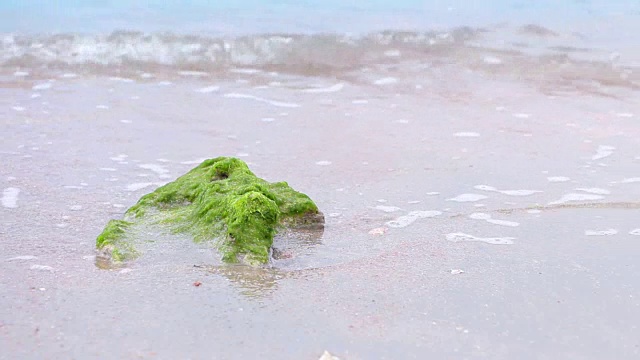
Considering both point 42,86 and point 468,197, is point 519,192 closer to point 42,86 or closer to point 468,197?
point 468,197

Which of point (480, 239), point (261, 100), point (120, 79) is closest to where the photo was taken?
point (480, 239)

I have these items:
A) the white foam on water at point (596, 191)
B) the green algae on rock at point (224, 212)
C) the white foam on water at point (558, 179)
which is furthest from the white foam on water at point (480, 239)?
the white foam on water at point (558, 179)

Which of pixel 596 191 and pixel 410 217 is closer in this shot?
pixel 410 217

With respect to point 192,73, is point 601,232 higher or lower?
lower

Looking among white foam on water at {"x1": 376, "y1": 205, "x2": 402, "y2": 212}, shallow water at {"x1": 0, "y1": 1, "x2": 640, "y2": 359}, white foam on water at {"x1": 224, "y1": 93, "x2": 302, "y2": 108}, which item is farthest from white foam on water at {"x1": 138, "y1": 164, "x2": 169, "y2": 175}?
white foam on water at {"x1": 224, "y1": 93, "x2": 302, "y2": 108}

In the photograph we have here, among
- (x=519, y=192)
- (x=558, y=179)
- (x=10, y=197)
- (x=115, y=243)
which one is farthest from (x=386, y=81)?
(x=115, y=243)

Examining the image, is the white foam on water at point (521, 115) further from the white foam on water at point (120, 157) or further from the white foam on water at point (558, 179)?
the white foam on water at point (120, 157)

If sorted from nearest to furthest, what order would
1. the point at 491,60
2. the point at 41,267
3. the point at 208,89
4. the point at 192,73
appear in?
the point at 41,267 < the point at 208,89 < the point at 192,73 < the point at 491,60
